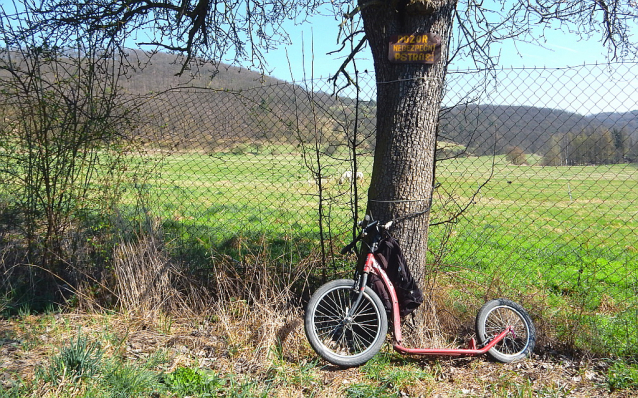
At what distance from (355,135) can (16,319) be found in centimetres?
354

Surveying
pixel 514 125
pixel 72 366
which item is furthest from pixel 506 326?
pixel 72 366

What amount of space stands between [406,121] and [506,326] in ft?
6.08

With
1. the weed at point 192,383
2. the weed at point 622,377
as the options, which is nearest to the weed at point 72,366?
the weed at point 192,383

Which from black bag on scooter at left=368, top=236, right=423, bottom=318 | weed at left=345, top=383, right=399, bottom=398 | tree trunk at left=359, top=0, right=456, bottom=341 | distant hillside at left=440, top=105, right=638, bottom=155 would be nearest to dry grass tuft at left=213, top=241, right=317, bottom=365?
weed at left=345, top=383, right=399, bottom=398

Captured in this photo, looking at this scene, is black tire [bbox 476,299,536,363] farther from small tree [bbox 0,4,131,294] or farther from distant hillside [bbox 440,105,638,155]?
small tree [bbox 0,4,131,294]

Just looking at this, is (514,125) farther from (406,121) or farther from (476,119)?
(406,121)

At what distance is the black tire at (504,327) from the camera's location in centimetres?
409

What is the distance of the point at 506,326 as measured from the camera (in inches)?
164

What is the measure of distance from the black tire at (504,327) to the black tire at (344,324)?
855 mm

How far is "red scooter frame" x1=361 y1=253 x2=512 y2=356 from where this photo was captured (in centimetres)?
391

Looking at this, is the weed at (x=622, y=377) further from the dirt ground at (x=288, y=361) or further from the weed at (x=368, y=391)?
the weed at (x=368, y=391)

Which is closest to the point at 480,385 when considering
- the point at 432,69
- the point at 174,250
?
the point at 432,69

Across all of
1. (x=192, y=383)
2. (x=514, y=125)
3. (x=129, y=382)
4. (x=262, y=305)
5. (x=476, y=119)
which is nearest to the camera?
(x=129, y=382)

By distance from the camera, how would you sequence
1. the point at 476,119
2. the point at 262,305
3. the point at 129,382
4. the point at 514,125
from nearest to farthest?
1. the point at 129,382
2. the point at 262,305
3. the point at 476,119
4. the point at 514,125
